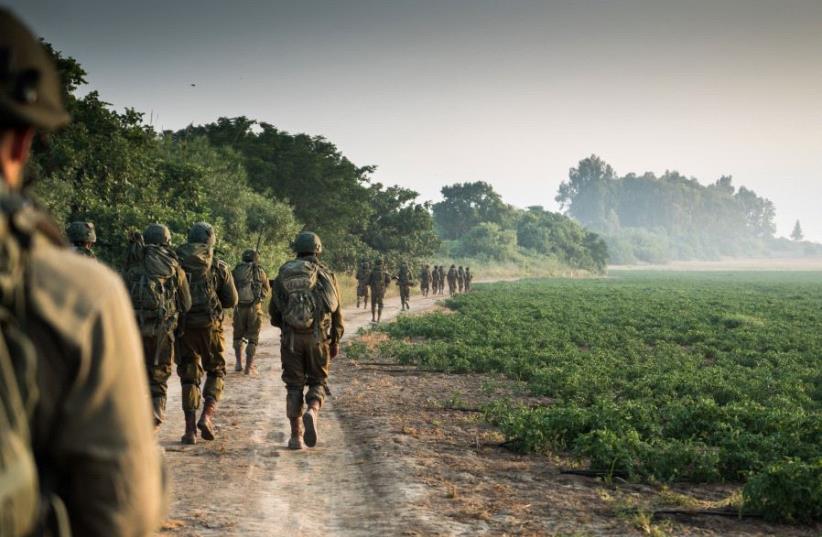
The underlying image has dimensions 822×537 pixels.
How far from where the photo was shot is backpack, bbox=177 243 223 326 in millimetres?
9109

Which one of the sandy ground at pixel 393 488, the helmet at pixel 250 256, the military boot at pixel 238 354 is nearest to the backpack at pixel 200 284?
the sandy ground at pixel 393 488

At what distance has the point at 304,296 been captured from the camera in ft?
29.7

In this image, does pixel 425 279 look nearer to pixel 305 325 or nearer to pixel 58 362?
pixel 305 325

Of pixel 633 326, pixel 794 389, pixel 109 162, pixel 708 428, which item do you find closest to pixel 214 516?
pixel 708 428

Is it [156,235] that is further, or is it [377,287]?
[377,287]

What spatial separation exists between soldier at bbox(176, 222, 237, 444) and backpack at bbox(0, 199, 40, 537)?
24.7ft

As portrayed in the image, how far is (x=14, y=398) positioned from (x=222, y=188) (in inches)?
1287

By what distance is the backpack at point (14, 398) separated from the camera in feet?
5.17

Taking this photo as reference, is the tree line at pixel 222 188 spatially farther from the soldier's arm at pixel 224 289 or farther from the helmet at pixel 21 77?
the soldier's arm at pixel 224 289

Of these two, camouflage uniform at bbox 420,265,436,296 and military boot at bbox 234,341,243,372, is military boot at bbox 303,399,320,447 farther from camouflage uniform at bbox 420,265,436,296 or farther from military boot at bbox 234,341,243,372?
camouflage uniform at bbox 420,265,436,296

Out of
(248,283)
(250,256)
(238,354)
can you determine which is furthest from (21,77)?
(250,256)

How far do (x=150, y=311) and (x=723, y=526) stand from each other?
220 inches

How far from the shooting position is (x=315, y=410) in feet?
30.1

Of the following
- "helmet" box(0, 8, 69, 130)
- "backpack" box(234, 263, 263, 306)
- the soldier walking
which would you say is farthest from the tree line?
the soldier walking
